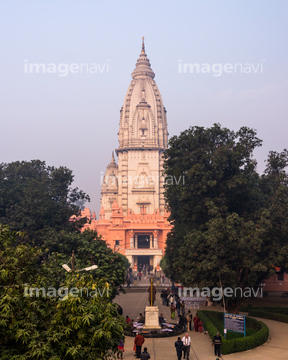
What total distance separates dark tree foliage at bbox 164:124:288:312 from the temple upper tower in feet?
191

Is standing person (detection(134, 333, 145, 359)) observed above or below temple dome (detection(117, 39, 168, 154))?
below

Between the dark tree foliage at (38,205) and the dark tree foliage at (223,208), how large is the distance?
11464mm

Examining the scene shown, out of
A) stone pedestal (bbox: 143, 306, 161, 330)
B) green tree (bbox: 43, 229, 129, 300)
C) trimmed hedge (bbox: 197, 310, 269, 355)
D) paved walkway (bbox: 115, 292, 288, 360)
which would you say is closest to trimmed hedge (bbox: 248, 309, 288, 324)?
paved walkway (bbox: 115, 292, 288, 360)

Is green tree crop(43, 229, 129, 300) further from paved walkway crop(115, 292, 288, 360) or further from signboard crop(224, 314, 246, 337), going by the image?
signboard crop(224, 314, 246, 337)

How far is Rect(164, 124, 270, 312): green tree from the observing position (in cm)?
3162

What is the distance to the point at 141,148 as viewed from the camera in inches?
4067

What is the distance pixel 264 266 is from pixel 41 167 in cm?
3513

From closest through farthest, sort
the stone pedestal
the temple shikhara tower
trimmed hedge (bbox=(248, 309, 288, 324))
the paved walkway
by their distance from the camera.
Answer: the paved walkway → the stone pedestal → trimmed hedge (bbox=(248, 309, 288, 324)) → the temple shikhara tower

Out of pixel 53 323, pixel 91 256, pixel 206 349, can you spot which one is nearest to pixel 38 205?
pixel 91 256

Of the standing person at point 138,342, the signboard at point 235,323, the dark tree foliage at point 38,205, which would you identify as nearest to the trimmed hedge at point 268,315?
the signboard at point 235,323

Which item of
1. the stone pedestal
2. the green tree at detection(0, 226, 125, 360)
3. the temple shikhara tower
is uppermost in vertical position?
the temple shikhara tower

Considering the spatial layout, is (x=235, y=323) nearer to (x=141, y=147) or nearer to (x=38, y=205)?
(x=38, y=205)

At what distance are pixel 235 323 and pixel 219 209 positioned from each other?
14138 millimetres

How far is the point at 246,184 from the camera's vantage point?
36.4m
